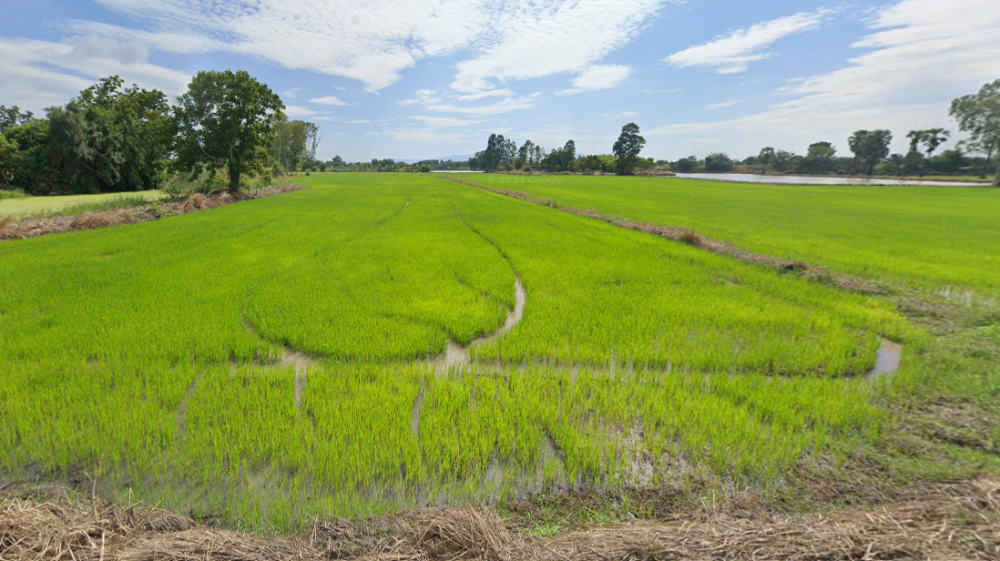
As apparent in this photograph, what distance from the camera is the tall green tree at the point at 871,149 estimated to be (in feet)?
236

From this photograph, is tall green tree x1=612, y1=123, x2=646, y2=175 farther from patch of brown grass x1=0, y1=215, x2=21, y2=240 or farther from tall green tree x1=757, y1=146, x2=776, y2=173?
patch of brown grass x1=0, y1=215, x2=21, y2=240

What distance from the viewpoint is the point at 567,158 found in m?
93.7

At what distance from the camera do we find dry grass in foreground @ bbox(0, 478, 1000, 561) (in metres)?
1.92

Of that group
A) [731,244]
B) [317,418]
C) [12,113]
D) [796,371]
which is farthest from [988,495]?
[12,113]

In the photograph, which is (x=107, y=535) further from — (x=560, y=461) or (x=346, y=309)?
(x=346, y=309)

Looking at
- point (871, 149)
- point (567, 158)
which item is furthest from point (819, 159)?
point (567, 158)

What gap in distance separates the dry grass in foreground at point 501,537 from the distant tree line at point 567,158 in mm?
85887

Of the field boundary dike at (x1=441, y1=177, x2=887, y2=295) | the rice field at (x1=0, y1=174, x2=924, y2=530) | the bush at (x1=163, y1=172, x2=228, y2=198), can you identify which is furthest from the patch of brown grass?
the field boundary dike at (x1=441, y1=177, x2=887, y2=295)

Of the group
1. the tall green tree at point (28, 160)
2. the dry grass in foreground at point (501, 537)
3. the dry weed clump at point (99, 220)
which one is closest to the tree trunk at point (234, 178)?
the dry weed clump at point (99, 220)

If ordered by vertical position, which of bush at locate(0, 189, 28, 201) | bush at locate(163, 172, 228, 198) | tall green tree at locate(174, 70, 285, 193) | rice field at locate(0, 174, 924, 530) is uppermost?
tall green tree at locate(174, 70, 285, 193)

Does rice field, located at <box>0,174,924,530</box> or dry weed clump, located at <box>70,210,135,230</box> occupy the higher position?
dry weed clump, located at <box>70,210,135,230</box>

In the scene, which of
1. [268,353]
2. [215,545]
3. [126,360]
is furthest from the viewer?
[268,353]

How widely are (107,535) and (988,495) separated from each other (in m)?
5.06

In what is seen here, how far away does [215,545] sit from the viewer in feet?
6.54
